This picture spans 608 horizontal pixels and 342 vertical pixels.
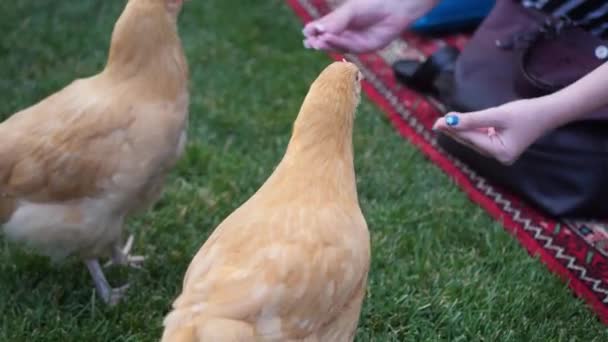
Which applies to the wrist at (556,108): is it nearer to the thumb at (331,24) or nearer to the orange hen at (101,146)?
the thumb at (331,24)

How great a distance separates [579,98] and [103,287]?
5.12 feet

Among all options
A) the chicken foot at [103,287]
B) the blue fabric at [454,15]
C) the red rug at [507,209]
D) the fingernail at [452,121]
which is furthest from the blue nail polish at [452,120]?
the blue fabric at [454,15]

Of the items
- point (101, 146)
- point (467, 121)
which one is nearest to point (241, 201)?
point (101, 146)

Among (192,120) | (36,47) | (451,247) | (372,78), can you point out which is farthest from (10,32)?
(451,247)

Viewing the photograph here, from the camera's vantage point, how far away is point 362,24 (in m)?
2.88

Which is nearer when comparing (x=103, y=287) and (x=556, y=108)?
(x=556, y=108)

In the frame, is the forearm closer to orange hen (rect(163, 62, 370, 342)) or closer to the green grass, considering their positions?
the green grass

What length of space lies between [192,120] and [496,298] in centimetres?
169

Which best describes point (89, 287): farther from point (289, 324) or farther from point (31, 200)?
point (289, 324)

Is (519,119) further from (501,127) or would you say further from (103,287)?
(103,287)

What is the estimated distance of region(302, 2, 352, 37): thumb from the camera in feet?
8.82

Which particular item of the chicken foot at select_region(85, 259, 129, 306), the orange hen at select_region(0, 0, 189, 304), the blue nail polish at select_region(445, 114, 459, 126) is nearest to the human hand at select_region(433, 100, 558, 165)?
the blue nail polish at select_region(445, 114, 459, 126)

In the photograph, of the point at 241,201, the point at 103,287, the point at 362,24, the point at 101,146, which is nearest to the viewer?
the point at 101,146

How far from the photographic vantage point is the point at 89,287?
8.54 ft
